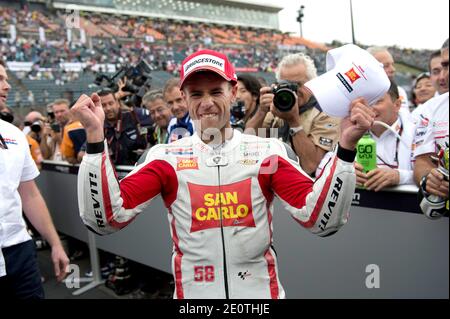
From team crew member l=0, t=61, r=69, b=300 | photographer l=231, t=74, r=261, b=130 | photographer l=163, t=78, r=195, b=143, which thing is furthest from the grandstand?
team crew member l=0, t=61, r=69, b=300

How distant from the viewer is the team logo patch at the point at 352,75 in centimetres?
106

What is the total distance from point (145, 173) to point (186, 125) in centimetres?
147

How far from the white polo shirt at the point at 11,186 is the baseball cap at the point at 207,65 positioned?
955mm

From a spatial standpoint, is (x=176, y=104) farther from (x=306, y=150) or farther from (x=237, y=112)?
(x=306, y=150)

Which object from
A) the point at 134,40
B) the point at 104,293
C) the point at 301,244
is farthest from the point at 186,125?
the point at 134,40

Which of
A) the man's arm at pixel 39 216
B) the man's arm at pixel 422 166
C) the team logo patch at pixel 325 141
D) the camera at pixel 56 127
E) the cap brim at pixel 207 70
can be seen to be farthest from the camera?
the camera at pixel 56 127

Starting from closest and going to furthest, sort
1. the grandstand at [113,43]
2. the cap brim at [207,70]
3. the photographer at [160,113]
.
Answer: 1. the cap brim at [207,70]
2. the photographer at [160,113]
3. the grandstand at [113,43]

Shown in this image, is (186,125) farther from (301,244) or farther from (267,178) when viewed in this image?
(267,178)

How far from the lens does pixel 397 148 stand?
2.05m

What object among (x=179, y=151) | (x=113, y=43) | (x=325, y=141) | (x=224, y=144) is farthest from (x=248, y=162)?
(x=113, y=43)

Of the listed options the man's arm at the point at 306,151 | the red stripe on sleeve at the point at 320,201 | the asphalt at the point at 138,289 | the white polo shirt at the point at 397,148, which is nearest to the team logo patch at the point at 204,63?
the red stripe on sleeve at the point at 320,201

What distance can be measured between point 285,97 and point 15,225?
4.44 ft

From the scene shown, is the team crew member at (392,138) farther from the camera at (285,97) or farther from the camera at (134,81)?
the camera at (134,81)

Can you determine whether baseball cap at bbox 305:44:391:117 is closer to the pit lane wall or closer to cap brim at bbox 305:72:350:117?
cap brim at bbox 305:72:350:117
